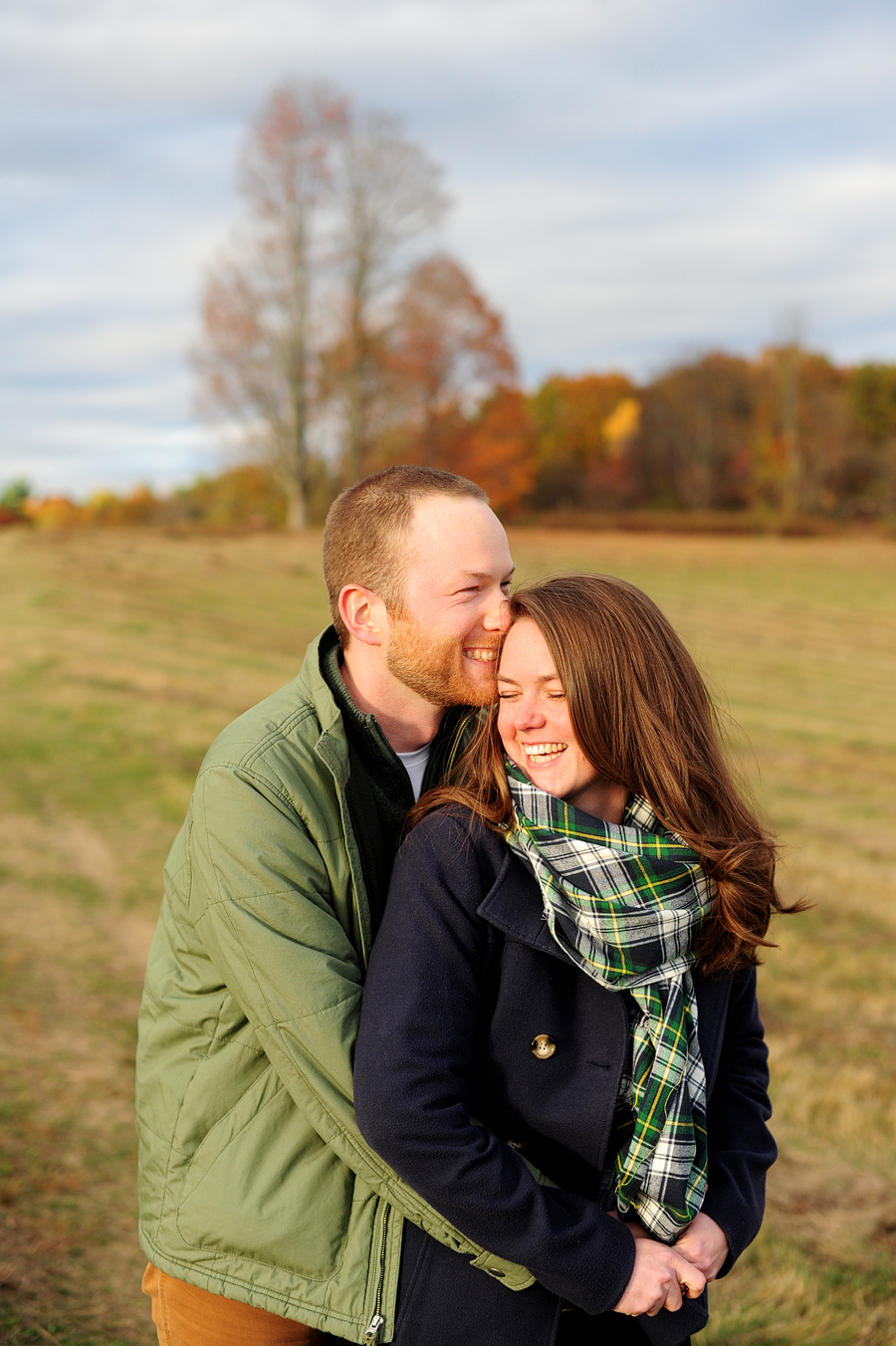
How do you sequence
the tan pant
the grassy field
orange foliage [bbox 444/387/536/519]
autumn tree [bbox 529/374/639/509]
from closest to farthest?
the tan pant → the grassy field → orange foliage [bbox 444/387/536/519] → autumn tree [bbox 529/374/639/509]

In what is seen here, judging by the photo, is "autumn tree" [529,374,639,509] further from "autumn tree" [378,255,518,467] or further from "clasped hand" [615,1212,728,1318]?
"clasped hand" [615,1212,728,1318]

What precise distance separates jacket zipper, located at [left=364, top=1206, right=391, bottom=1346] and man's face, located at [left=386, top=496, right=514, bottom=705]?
1116 mm

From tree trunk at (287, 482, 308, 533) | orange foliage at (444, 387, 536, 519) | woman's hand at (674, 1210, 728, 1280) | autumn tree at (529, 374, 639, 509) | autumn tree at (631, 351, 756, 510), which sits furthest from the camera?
autumn tree at (631, 351, 756, 510)

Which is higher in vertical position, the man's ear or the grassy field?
the man's ear

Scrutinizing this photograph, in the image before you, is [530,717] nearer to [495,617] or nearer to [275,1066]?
[495,617]

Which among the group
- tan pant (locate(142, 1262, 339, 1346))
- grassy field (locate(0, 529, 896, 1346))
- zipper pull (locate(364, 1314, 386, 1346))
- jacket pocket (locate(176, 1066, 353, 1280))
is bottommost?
grassy field (locate(0, 529, 896, 1346))

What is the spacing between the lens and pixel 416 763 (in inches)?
107

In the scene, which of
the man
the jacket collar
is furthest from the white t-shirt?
the jacket collar

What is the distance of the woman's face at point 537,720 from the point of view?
2.21 meters

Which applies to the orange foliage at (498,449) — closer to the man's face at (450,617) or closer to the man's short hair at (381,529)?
the man's short hair at (381,529)

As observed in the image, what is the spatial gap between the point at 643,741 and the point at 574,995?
50 cm

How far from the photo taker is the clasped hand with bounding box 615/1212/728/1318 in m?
1.99

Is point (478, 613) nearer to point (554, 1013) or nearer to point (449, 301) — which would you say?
point (554, 1013)

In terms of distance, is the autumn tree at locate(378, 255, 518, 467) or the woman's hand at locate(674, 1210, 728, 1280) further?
the autumn tree at locate(378, 255, 518, 467)
